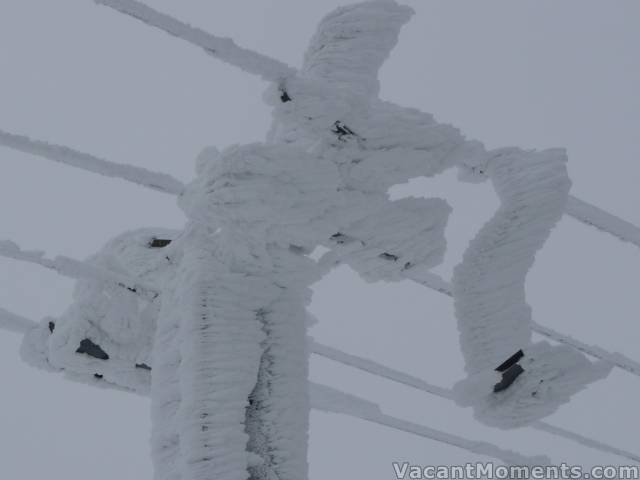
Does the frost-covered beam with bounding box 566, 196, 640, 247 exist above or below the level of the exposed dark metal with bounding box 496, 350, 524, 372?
above

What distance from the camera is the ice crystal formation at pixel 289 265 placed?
2.19m

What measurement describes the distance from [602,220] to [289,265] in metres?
1.16

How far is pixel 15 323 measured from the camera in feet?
9.46

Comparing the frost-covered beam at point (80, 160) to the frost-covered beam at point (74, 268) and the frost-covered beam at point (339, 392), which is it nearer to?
the frost-covered beam at point (74, 268)

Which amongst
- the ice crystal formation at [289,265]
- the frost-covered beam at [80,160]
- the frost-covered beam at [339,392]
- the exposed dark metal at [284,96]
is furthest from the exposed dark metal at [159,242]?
the exposed dark metal at [284,96]

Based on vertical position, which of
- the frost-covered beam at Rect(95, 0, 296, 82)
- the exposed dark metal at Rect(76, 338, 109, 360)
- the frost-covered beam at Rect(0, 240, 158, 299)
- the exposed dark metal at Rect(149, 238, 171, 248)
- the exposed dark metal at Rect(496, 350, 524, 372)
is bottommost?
the exposed dark metal at Rect(496, 350, 524, 372)

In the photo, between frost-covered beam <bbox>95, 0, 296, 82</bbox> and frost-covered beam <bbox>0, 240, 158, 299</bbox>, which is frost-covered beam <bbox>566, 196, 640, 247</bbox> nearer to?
frost-covered beam <bbox>95, 0, 296, 82</bbox>

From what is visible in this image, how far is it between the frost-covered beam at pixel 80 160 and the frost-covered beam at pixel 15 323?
2.02ft

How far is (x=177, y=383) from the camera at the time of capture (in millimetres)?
2227

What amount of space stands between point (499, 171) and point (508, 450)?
169 cm

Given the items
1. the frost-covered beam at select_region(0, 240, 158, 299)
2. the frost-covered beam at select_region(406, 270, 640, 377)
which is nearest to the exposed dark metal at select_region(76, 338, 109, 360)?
the frost-covered beam at select_region(0, 240, 158, 299)

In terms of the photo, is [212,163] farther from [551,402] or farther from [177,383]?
[551,402]

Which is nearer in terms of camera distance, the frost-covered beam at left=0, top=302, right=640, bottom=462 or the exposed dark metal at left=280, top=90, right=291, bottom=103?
the exposed dark metal at left=280, top=90, right=291, bottom=103

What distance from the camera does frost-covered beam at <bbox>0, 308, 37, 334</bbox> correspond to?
9.43 feet
